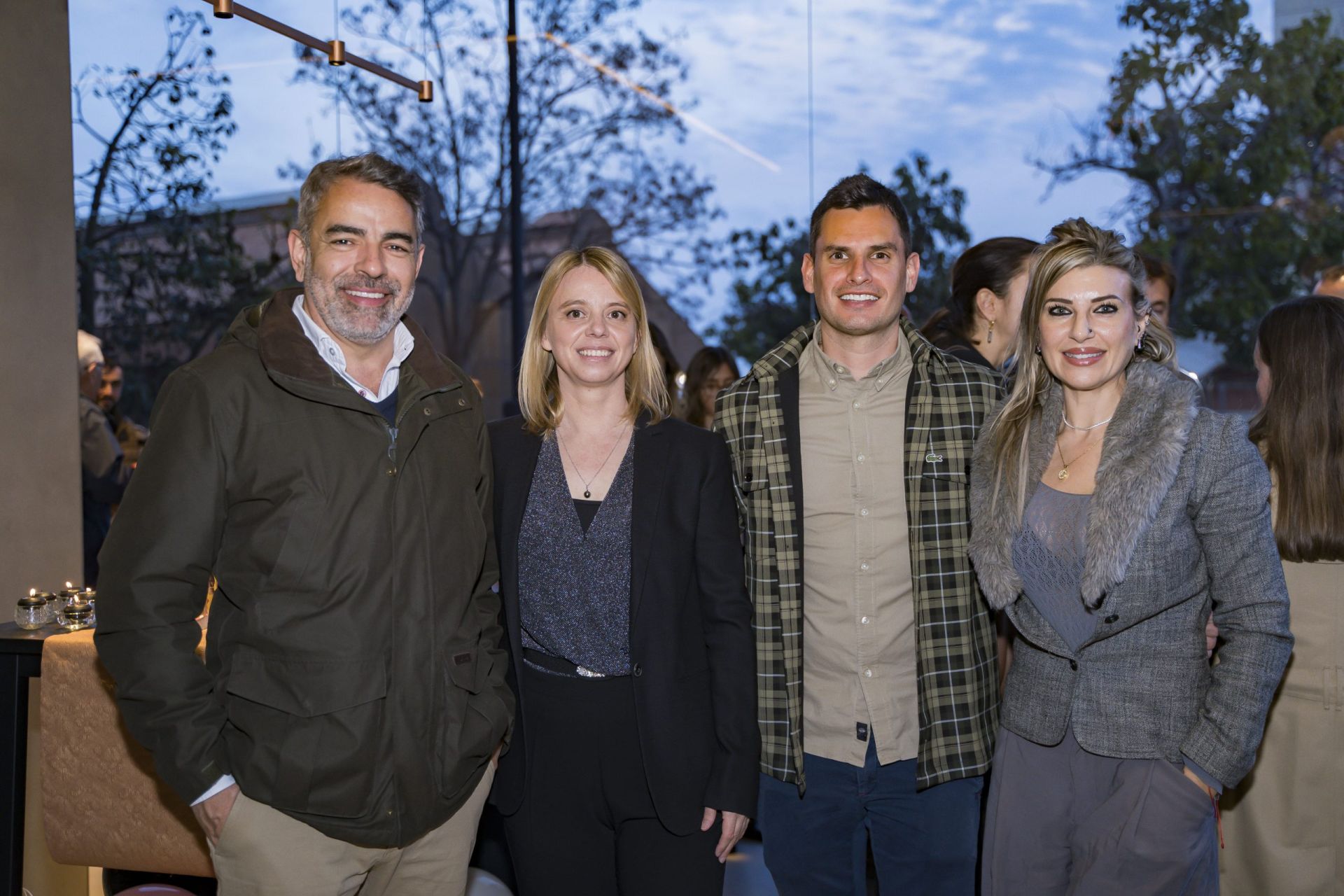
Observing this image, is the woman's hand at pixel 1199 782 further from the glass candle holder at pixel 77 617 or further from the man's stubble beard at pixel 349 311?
the glass candle holder at pixel 77 617

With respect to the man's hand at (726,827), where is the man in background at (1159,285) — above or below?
above

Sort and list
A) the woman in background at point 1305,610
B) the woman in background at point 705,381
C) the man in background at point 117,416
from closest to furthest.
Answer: the woman in background at point 1305,610
the man in background at point 117,416
the woman in background at point 705,381

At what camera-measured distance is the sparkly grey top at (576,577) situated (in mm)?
2188

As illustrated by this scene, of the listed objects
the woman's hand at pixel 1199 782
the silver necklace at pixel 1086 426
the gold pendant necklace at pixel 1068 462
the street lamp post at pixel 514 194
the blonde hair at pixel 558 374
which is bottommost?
the woman's hand at pixel 1199 782

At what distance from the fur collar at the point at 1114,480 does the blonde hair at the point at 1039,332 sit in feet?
0.06

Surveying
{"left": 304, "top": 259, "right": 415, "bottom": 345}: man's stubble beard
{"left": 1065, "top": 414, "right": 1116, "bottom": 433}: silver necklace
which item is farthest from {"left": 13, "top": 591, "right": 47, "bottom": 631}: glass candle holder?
{"left": 1065, "top": 414, "right": 1116, "bottom": 433}: silver necklace

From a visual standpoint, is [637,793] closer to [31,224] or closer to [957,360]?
[957,360]

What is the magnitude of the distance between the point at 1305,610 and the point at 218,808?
259 centimetres

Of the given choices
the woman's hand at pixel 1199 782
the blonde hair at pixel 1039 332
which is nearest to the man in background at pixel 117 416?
the blonde hair at pixel 1039 332

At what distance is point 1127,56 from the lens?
23.0 ft

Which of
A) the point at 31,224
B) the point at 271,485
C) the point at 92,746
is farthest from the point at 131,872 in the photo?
the point at 31,224

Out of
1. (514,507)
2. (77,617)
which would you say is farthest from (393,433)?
(77,617)

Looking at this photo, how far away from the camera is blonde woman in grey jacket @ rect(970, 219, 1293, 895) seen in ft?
6.57

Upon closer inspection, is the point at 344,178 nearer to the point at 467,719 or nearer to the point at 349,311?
the point at 349,311
